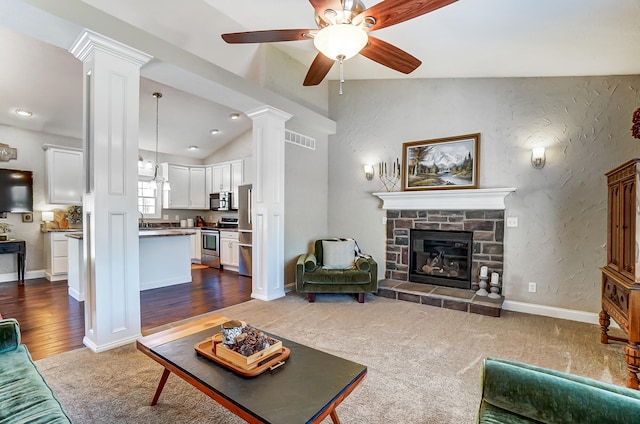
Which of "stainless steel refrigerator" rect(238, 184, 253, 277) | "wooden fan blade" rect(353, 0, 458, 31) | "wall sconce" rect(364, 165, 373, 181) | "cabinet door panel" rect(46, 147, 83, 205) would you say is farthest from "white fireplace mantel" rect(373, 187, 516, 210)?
"cabinet door panel" rect(46, 147, 83, 205)

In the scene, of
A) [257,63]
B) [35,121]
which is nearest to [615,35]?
[257,63]

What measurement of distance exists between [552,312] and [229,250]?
5501mm

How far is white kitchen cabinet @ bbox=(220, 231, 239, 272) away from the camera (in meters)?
6.43

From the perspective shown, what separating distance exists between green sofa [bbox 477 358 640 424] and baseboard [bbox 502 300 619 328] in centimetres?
304

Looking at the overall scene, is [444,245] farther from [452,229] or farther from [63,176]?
[63,176]

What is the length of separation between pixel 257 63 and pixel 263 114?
2.79 feet

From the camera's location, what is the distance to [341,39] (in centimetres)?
185

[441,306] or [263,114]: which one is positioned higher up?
[263,114]

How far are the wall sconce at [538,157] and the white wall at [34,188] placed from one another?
7835 mm

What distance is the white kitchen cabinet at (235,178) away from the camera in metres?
6.97

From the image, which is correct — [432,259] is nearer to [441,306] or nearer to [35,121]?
[441,306]

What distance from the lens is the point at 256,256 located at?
4.47 m

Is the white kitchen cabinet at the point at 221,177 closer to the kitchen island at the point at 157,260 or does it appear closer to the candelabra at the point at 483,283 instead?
the kitchen island at the point at 157,260

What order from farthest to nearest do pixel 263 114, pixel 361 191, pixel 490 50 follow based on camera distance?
pixel 361 191
pixel 263 114
pixel 490 50
